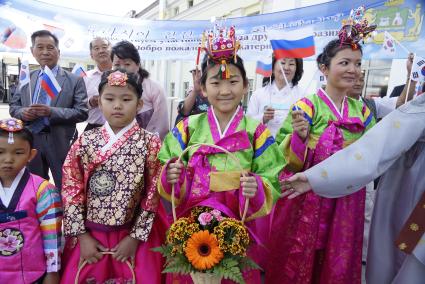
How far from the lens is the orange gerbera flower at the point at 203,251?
1453 millimetres

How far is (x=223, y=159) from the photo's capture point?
1.93 metres

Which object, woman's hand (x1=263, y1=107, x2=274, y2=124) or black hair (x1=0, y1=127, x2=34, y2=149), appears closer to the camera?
black hair (x1=0, y1=127, x2=34, y2=149)

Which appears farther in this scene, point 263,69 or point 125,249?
point 263,69

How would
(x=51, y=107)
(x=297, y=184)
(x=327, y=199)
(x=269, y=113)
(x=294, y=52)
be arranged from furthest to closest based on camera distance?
(x=269, y=113)
(x=51, y=107)
(x=294, y=52)
(x=327, y=199)
(x=297, y=184)

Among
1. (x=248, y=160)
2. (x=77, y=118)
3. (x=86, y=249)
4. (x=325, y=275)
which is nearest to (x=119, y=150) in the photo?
(x=86, y=249)

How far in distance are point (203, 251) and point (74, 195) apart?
38.8 inches

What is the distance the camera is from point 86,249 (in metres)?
1.98

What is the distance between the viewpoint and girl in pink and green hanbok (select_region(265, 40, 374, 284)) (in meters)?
2.20

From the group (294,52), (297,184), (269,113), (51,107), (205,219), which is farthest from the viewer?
(269,113)

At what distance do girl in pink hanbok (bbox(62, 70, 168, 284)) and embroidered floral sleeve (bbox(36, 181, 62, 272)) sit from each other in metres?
0.08

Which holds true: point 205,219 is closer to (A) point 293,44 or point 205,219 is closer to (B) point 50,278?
(B) point 50,278

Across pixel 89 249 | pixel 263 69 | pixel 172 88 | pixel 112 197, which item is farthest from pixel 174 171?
pixel 172 88

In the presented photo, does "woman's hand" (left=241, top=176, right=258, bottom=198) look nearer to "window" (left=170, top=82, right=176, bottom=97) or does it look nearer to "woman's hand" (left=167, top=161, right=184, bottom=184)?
"woman's hand" (left=167, top=161, right=184, bottom=184)

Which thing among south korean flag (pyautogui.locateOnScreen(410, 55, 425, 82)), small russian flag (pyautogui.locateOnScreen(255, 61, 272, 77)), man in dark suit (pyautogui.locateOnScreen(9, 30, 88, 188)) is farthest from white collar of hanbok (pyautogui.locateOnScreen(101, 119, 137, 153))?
small russian flag (pyautogui.locateOnScreen(255, 61, 272, 77))
